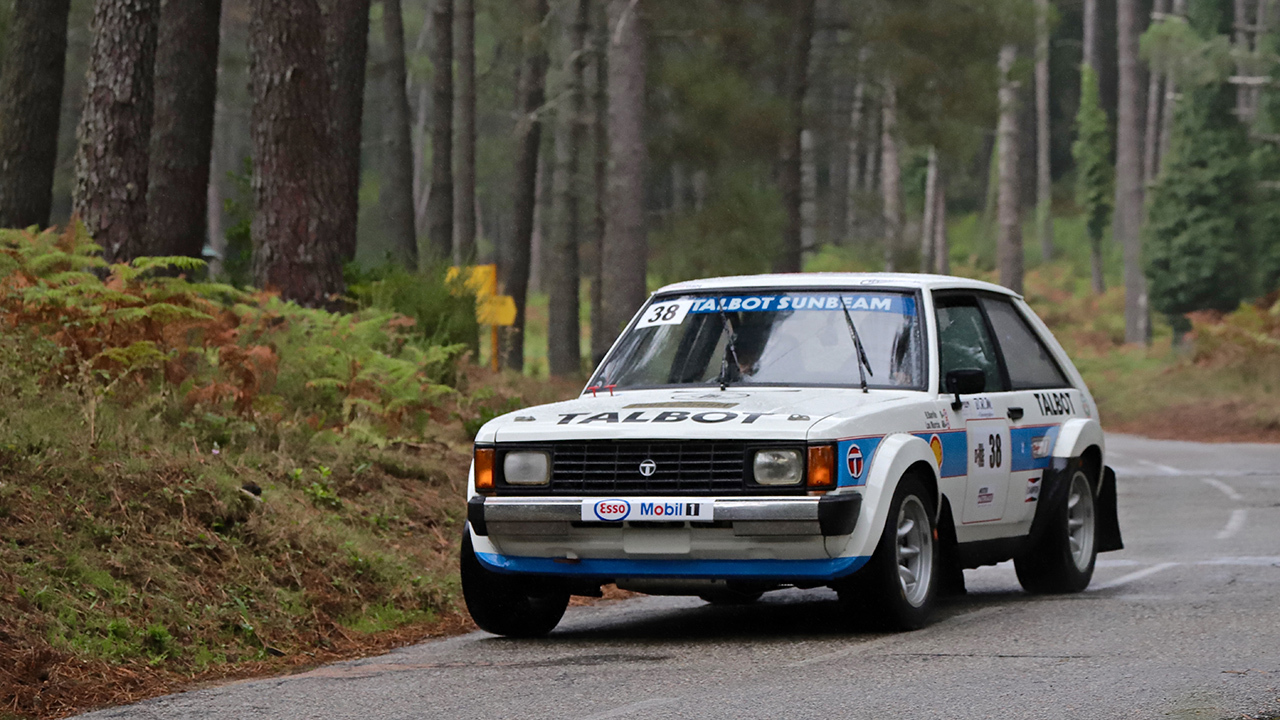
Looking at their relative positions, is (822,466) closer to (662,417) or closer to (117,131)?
(662,417)

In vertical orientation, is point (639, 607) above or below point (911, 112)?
below

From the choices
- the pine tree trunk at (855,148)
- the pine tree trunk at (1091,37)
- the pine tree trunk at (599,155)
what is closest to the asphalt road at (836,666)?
the pine tree trunk at (599,155)

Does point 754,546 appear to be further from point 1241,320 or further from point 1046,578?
point 1241,320

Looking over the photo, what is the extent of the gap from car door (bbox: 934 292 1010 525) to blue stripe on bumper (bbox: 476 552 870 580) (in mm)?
1433

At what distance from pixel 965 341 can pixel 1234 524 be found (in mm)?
6212

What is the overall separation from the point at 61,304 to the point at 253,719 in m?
5.38

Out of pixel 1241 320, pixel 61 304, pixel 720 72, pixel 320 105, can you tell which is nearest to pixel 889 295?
pixel 61 304

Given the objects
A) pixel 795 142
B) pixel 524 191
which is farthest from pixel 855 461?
pixel 524 191

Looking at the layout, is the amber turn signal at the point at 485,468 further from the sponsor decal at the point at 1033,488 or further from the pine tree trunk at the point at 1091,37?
the pine tree trunk at the point at 1091,37

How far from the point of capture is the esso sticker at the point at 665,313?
10211 mm

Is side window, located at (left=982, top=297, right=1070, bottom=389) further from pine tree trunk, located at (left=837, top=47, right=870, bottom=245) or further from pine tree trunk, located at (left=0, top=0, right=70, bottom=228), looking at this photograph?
pine tree trunk, located at (left=837, top=47, right=870, bottom=245)

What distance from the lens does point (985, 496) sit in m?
9.96

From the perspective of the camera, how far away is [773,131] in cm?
3331

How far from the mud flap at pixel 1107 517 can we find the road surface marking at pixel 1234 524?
10.4ft
